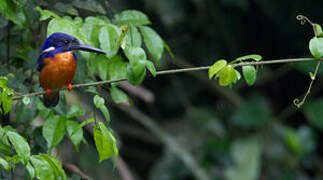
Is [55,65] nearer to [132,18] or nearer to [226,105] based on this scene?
[132,18]

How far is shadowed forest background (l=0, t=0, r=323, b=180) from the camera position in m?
5.05

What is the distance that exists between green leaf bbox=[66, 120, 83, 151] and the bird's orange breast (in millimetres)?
202

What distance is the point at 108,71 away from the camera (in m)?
2.49

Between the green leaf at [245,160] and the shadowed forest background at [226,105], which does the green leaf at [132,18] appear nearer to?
the shadowed forest background at [226,105]

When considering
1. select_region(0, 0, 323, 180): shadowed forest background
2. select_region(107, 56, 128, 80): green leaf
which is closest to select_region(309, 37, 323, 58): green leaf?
select_region(107, 56, 128, 80): green leaf

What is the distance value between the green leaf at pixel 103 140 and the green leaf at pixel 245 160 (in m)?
3.01

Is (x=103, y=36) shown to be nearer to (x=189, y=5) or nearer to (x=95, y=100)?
(x=95, y=100)

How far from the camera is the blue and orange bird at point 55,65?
8.20ft

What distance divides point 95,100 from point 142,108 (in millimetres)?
4012

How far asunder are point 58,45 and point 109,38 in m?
0.27

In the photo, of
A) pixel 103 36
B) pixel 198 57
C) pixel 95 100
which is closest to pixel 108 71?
pixel 103 36

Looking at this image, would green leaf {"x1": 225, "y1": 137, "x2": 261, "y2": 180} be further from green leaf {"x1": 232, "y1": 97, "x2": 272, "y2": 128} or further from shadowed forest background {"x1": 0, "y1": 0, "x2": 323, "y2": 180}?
green leaf {"x1": 232, "y1": 97, "x2": 272, "y2": 128}

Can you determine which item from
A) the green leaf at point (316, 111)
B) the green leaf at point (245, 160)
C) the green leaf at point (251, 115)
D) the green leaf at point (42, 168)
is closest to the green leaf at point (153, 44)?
the green leaf at point (42, 168)

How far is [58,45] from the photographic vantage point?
99.2 inches
